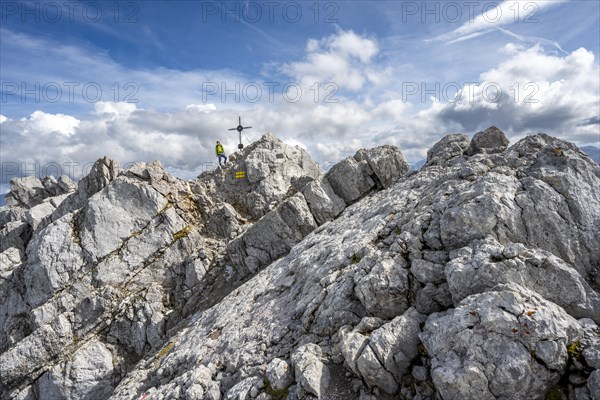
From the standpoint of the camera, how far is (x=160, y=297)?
37.8 metres

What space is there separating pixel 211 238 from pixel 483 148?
32.6 m

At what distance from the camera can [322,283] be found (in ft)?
74.2

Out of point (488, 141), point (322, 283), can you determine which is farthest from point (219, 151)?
point (488, 141)

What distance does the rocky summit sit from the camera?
46.0 ft

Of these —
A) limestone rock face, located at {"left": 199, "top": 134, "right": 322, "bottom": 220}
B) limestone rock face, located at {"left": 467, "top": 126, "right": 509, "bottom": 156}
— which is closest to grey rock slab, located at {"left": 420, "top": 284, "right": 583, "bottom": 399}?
limestone rock face, located at {"left": 467, "top": 126, "right": 509, "bottom": 156}

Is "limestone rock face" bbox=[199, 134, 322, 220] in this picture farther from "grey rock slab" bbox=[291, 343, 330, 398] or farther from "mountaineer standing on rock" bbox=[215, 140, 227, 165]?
"grey rock slab" bbox=[291, 343, 330, 398]

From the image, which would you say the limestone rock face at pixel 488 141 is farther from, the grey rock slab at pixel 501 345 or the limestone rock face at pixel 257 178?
the limestone rock face at pixel 257 178

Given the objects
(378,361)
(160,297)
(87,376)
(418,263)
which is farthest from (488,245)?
(87,376)

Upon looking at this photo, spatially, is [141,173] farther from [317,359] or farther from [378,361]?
[378,361]

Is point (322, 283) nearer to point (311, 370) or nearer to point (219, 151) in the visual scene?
point (311, 370)

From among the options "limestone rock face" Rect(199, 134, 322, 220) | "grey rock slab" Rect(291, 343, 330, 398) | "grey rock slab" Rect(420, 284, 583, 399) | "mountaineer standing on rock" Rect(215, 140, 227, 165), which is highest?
"mountaineer standing on rock" Rect(215, 140, 227, 165)

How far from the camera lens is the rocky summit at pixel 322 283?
14016mm

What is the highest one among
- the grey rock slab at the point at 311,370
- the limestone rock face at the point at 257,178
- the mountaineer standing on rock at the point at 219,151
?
the mountaineer standing on rock at the point at 219,151

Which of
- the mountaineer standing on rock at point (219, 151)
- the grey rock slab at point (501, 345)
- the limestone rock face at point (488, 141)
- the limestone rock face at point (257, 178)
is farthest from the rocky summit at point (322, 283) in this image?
the mountaineer standing on rock at point (219, 151)
